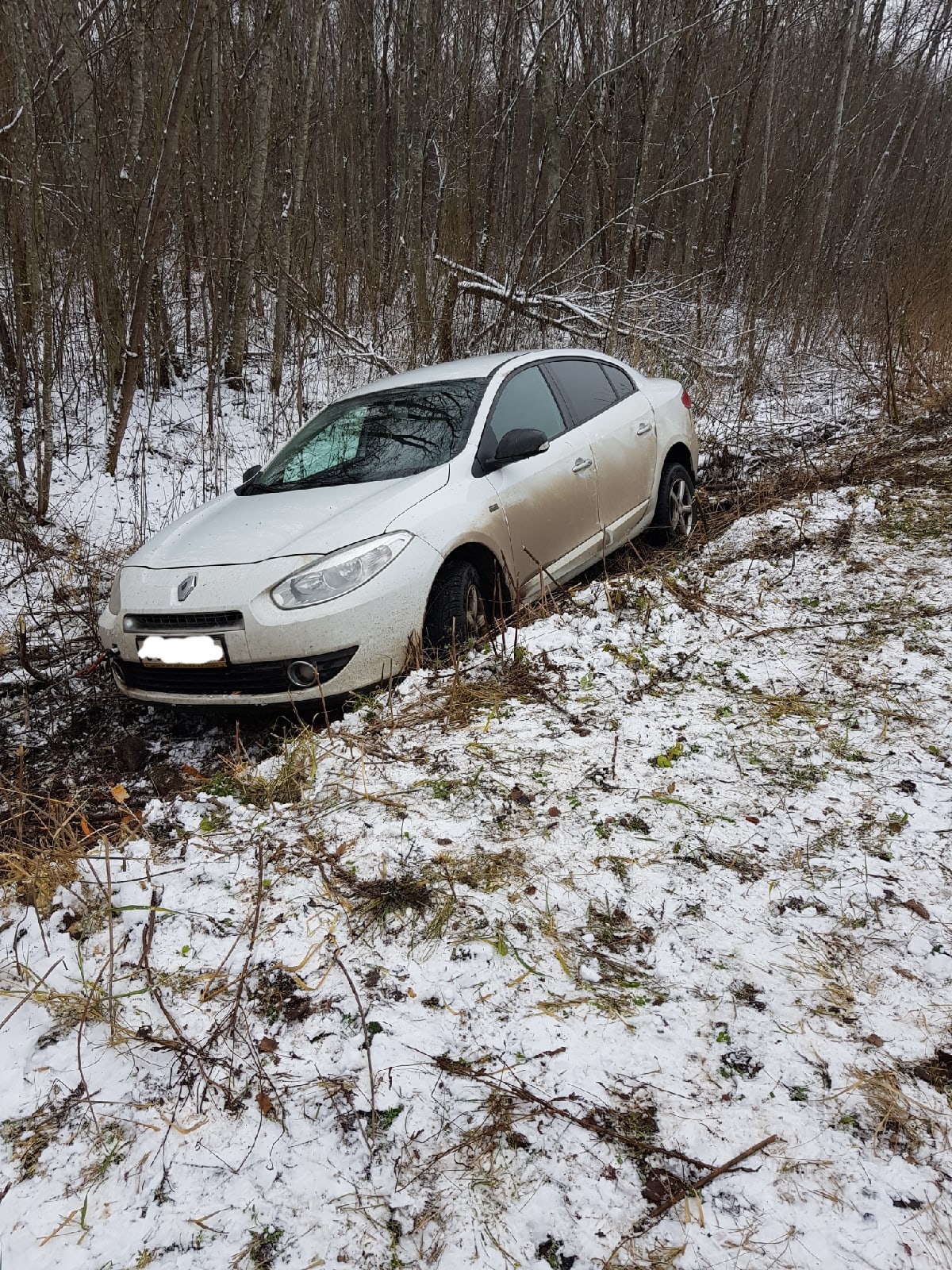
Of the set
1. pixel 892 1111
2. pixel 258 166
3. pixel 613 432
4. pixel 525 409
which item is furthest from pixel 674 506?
pixel 258 166

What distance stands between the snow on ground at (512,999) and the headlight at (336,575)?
0.53m

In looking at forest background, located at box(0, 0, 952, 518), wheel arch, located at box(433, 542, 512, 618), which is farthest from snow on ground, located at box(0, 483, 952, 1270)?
forest background, located at box(0, 0, 952, 518)

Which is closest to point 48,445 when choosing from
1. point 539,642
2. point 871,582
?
point 539,642

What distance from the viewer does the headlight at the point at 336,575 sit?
3.03 meters

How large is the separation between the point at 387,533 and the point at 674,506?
112 inches

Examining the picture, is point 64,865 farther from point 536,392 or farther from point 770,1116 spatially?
point 536,392

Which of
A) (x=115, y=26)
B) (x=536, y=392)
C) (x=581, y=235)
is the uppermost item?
(x=115, y=26)

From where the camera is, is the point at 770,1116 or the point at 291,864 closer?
the point at 770,1116

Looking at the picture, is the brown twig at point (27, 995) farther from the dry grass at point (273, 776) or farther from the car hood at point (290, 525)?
the car hood at point (290, 525)

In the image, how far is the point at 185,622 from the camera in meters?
3.11

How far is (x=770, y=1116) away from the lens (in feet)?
4.86

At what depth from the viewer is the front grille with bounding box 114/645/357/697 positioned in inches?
119

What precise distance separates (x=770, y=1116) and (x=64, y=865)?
6.32 ft

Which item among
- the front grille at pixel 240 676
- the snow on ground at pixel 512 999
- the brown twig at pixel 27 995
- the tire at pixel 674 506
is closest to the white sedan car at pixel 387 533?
the front grille at pixel 240 676
